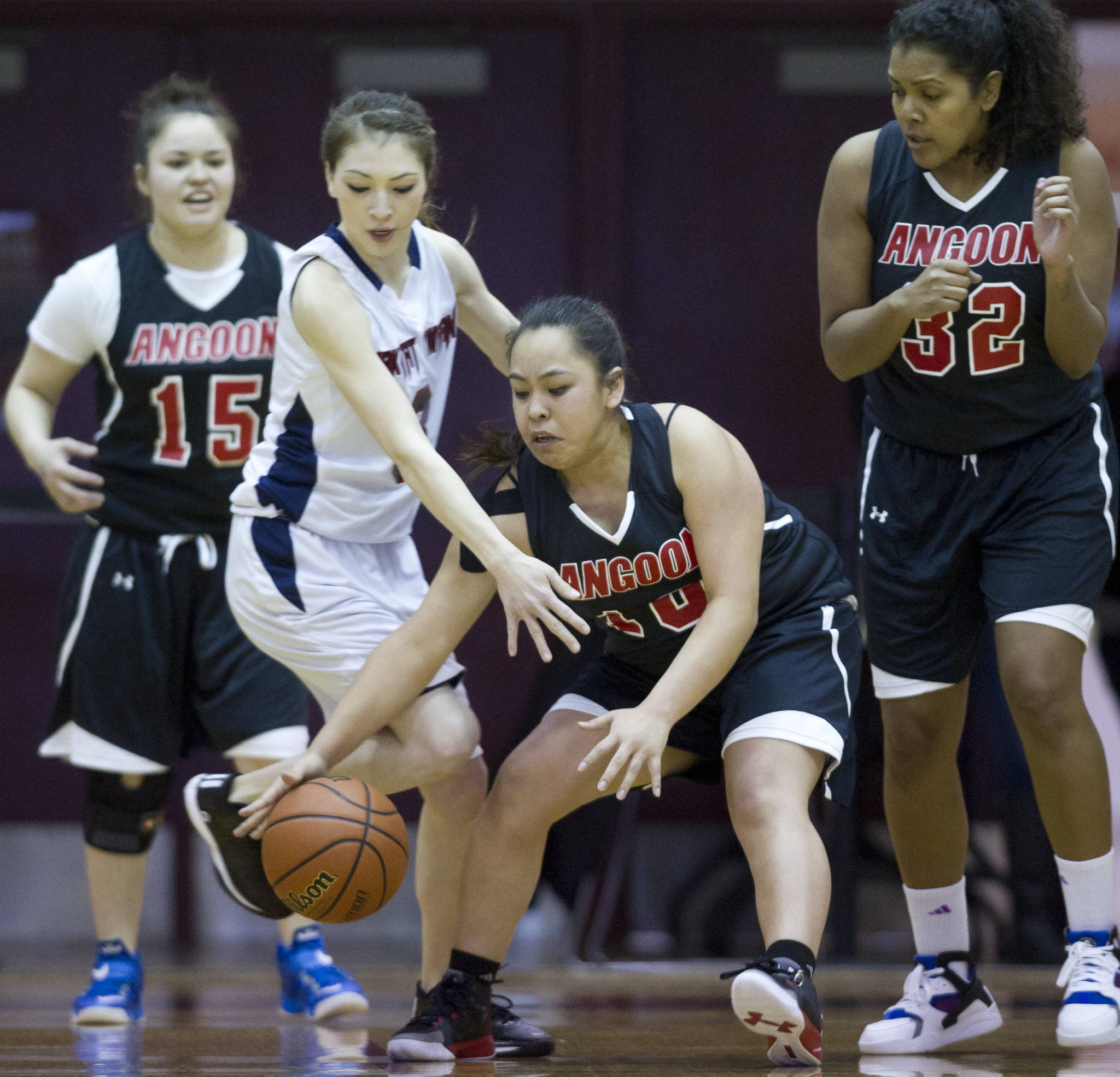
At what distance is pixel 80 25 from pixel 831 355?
351 cm

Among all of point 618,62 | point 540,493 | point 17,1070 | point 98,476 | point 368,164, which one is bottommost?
point 17,1070

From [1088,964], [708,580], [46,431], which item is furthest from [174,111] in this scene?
[1088,964]

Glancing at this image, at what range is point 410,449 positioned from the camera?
112 inches

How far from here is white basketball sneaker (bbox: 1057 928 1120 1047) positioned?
2.79 m

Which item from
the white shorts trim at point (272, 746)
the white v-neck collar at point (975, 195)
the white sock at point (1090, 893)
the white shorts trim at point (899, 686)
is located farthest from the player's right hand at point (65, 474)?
the white sock at point (1090, 893)

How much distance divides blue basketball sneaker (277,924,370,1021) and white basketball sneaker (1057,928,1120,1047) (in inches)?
58.4

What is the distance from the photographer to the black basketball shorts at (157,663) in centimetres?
369

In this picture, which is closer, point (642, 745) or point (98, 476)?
point (642, 745)

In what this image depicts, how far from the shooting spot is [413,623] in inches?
111

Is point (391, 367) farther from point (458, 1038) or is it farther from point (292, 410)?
point (458, 1038)

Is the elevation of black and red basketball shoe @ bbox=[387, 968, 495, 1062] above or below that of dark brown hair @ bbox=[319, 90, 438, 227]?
below

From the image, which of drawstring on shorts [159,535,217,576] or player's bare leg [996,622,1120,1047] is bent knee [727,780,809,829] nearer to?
player's bare leg [996,622,1120,1047]

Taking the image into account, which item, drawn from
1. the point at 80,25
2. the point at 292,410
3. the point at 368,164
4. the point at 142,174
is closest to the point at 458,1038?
the point at 292,410

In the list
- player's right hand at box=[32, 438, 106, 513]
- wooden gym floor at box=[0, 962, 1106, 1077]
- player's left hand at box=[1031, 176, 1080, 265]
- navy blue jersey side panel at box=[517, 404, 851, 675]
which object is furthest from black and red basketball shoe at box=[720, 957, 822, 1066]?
player's right hand at box=[32, 438, 106, 513]
